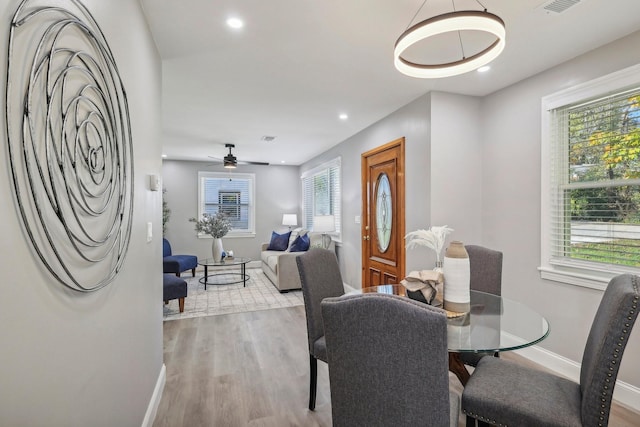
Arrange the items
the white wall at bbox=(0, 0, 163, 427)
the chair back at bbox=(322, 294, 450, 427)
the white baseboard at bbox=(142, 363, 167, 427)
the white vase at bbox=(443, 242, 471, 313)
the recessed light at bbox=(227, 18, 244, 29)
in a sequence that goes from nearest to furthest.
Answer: the white wall at bbox=(0, 0, 163, 427) < the chair back at bbox=(322, 294, 450, 427) < the white vase at bbox=(443, 242, 471, 313) < the white baseboard at bbox=(142, 363, 167, 427) < the recessed light at bbox=(227, 18, 244, 29)

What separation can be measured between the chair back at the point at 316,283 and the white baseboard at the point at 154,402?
1054 millimetres

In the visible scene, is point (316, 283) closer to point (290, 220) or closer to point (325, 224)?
point (325, 224)

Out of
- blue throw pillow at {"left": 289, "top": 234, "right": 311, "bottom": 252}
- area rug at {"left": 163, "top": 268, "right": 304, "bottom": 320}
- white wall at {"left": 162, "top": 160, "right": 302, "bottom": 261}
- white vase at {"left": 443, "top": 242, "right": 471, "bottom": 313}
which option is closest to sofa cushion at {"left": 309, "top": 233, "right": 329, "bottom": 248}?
blue throw pillow at {"left": 289, "top": 234, "right": 311, "bottom": 252}

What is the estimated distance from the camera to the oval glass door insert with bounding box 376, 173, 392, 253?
4223mm

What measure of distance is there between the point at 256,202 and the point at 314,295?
6.14 m

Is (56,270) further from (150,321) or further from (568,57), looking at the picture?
(568,57)

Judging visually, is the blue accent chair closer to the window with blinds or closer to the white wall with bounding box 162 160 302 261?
the white wall with bounding box 162 160 302 261

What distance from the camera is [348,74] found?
296cm

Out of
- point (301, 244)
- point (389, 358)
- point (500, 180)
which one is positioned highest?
point (500, 180)

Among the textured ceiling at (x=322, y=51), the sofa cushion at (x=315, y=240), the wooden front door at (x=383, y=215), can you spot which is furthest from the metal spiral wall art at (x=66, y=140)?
the sofa cushion at (x=315, y=240)

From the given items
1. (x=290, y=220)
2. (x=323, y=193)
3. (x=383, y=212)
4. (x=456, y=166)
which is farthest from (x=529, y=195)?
(x=290, y=220)

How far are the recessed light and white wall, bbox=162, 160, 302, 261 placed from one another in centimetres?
585

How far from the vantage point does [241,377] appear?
2.67 meters

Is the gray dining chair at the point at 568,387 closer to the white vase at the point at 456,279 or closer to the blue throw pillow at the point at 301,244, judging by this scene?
the white vase at the point at 456,279
